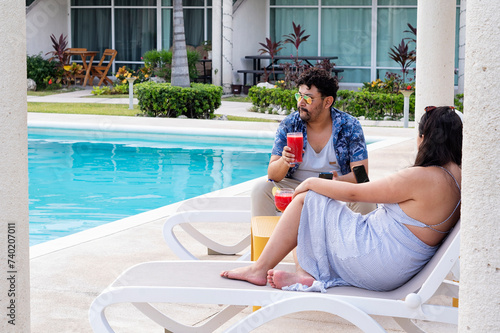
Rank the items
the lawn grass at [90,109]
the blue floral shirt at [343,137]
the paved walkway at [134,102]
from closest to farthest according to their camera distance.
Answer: the blue floral shirt at [343,137]
the paved walkway at [134,102]
the lawn grass at [90,109]

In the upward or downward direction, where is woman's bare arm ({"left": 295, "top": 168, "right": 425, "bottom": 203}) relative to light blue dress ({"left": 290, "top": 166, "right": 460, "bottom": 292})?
upward

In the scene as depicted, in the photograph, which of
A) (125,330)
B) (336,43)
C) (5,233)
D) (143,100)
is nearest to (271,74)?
(336,43)

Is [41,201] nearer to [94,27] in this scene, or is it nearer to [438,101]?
[438,101]

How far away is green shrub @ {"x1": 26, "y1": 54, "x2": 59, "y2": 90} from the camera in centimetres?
1984

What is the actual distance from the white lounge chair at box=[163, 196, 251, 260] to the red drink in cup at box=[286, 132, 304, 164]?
2.12 feet

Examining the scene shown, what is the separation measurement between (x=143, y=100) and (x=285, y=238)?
10984mm

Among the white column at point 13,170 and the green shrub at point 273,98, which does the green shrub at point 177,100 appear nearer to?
the green shrub at point 273,98

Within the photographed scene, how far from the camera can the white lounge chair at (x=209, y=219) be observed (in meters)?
4.57

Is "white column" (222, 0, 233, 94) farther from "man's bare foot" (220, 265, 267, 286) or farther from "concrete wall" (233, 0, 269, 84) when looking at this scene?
"man's bare foot" (220, 265, 267, 286)

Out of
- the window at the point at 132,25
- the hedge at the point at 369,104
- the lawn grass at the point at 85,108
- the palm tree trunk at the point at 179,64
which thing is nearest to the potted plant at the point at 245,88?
the window at the point at 132,25

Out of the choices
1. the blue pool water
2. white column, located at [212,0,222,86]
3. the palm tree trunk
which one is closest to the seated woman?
the blue pool water

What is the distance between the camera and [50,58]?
20688 millimetres

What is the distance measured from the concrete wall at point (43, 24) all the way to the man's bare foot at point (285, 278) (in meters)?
19.2

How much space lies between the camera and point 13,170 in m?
2.42
